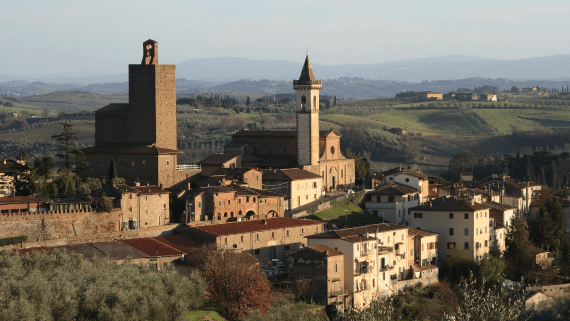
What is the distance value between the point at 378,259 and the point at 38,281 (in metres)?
19.8

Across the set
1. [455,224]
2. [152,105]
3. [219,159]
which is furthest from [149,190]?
[455,224]

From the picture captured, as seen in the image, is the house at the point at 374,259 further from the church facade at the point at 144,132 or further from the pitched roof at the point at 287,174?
the church facade at the point at 144,132

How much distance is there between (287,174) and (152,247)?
17052 millimetres

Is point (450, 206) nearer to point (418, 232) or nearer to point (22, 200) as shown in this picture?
point (418, 232)

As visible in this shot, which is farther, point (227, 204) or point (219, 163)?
point (219, 163)

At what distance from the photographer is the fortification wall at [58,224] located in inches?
1610

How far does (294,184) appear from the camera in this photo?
57594 mm

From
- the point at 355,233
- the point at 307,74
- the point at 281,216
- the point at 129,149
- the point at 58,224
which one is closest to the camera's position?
the point at 58,224

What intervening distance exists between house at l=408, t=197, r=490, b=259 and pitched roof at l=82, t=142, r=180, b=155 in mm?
15779

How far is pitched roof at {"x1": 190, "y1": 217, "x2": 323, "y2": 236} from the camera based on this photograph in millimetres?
45478

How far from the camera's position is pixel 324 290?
136ft

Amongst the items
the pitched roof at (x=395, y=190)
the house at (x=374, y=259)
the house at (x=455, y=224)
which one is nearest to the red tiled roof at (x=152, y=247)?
the house at (x=374, y=259)

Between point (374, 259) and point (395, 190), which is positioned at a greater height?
point (395, 190)

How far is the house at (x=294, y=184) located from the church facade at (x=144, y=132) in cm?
499
